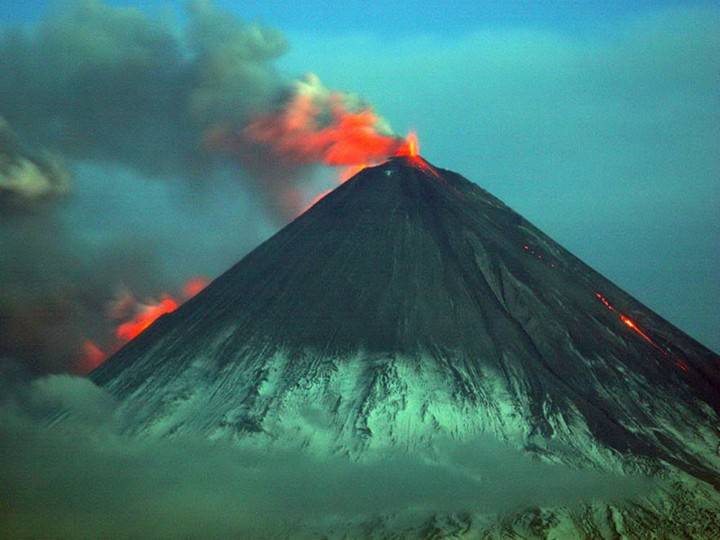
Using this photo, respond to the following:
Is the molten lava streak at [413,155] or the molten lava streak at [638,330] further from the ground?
the molten lava streak at [413,155]

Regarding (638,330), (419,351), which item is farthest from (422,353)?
(638,330)

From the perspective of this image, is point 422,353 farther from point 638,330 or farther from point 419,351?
point 638,330

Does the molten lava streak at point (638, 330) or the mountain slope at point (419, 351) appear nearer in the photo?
the mountain slope at point (419, 351)

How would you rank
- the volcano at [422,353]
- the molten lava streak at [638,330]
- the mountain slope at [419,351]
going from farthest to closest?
1. the molten lava streak at [638,330]
2. the mountain slope at [419,351]
3. the volcano at [422,353]

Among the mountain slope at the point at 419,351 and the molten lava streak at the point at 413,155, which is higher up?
the molten lava streak at the point at 413,155

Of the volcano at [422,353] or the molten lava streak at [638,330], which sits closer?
the volcano at [422,353]

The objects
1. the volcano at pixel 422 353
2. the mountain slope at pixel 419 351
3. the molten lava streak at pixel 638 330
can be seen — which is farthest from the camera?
the molten lava streak at pixel 638 330

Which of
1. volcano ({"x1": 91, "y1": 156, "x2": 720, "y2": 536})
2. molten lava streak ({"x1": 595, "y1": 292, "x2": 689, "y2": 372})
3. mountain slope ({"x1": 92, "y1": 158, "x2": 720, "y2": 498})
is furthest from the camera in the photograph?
molten lava streak ({"x1": 595, "y1": 292, "x2": 689, "y2": 372})

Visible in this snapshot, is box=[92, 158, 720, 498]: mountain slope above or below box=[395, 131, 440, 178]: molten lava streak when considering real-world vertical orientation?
below

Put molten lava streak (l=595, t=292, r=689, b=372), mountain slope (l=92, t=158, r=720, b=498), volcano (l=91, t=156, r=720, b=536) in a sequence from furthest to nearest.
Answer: molten lava streak (l=595, t=292, r=689, b=372)
mountain slope (l=92, t=158, r=720, b=498)
volcano (l=91, t=156, r=720, b=536)
